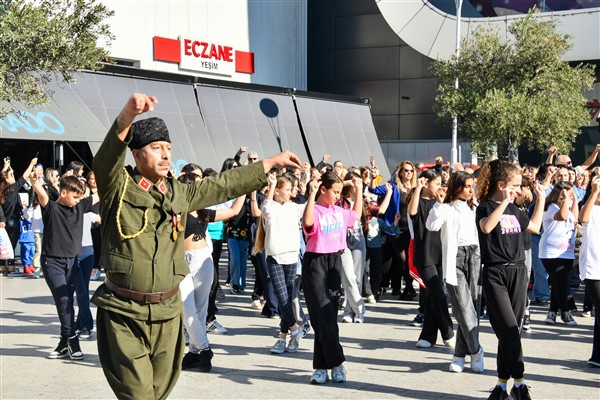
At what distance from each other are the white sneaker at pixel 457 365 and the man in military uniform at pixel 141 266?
400 cm

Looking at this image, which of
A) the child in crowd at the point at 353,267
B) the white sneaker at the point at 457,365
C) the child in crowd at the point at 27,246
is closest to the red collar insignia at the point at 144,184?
the white sneaker at the point at 457,365

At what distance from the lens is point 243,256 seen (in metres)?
14.1

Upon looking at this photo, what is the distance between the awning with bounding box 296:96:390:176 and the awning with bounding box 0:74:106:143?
8.95 m

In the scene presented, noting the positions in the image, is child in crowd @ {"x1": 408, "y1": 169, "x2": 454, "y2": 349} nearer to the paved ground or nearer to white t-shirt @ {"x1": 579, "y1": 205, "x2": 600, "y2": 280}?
the paved ground

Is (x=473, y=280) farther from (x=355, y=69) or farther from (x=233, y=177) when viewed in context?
(x=355, y=69)

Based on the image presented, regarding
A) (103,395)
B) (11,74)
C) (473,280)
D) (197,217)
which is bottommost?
(103,395)

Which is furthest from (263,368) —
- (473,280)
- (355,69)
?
(355,69)

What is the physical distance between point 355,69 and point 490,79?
10.8 m

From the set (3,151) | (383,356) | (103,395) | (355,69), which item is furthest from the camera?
(355,69)

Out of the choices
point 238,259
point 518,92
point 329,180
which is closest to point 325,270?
point 329,180

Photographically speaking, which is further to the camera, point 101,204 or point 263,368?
point 263,368

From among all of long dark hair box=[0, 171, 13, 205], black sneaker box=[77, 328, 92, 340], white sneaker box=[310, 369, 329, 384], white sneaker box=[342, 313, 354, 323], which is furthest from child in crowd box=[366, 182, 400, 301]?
long dark hair box=[0, 171, 13, 205]

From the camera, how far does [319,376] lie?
25.8 feet

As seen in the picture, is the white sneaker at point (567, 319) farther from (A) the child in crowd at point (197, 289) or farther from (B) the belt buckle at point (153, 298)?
(B) the belt buckle at point (153, 298)
